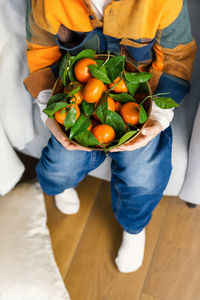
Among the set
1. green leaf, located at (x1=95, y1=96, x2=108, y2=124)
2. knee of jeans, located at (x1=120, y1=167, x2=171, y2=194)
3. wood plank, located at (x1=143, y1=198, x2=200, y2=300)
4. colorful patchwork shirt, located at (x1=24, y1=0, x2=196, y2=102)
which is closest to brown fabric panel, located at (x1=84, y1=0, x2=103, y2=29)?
colorful patchwork shirt, located at (x1=24, y1=0, x2=196, y2=102)

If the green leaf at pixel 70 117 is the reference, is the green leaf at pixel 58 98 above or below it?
above

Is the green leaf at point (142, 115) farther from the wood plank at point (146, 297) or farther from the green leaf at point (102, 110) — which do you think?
the wood plank at point (146, 297)

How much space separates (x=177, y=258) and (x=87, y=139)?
67 cm

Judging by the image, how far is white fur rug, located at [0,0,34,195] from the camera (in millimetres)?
838

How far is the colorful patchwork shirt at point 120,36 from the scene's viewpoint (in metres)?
0.66

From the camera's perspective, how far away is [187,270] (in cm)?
104

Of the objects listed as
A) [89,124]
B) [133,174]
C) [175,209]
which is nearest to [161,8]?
[89,124]

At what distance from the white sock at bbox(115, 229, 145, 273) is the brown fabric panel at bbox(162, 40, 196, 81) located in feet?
1.69

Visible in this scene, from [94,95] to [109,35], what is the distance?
18 cm

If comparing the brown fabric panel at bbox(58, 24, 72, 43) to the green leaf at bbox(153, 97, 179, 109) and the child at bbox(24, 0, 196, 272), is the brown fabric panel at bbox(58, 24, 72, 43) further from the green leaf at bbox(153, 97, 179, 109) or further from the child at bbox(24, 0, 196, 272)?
the green leaf at bbox(153, 97, 179, 109)

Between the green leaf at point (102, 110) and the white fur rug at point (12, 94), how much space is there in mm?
395

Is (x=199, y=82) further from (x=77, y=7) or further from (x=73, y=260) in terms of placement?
(x=73, y=260)

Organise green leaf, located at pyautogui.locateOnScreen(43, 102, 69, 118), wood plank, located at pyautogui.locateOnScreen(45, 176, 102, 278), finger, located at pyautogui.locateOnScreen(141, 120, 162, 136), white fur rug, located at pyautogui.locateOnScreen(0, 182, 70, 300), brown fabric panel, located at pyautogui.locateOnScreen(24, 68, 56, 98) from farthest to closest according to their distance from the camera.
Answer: wood plank, located at pyautogui.locateOnScreen(45, 176, 102, 278) → white fur rug, located at pyautogui.locateOnScreen(0, 182, 70, 300) → brown fabric panel, located at pyautogui.locateOnScreen(24, 68, 56, 98) → finger, located at pyautogui.locateOnScreen(141, 120, 162, 136) → green leaf, located at pyautogui.locateOnScreen(43, 102, 69, 118)

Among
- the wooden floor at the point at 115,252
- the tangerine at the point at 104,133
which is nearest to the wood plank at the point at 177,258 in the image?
the wooden floor at the point at 115,252
